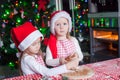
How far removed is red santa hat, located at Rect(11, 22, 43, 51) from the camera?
54.2 inches

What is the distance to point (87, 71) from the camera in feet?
4.14

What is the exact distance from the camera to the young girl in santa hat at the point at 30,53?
1.29 meters

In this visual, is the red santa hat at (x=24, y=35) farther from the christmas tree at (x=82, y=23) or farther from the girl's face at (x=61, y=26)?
the christmas tree at (x=82, y=23)

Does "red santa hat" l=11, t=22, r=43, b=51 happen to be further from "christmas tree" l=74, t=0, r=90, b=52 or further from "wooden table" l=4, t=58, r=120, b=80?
"christmas tree" l=74, t=0, r=90, b=52

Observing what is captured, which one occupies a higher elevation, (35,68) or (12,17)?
(12,17)

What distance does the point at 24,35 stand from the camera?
4.62 ft

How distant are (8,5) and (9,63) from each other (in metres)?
0.90

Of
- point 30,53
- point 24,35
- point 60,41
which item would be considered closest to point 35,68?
point 30,53

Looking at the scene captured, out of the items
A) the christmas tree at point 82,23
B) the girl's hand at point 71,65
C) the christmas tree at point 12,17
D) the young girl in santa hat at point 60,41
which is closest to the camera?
the girl's hand at point 71,65

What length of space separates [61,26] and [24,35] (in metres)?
0.29

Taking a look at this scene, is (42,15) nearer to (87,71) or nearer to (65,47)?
(65,47)

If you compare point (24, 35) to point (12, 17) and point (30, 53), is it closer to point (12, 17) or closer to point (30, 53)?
point (30, 53)

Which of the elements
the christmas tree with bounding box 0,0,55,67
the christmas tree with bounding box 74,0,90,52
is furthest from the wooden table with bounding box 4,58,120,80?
the christmas tree with bounding box 74,0,90,52

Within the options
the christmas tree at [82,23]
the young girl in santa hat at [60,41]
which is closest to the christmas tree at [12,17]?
the christmas tree at [82,23]
